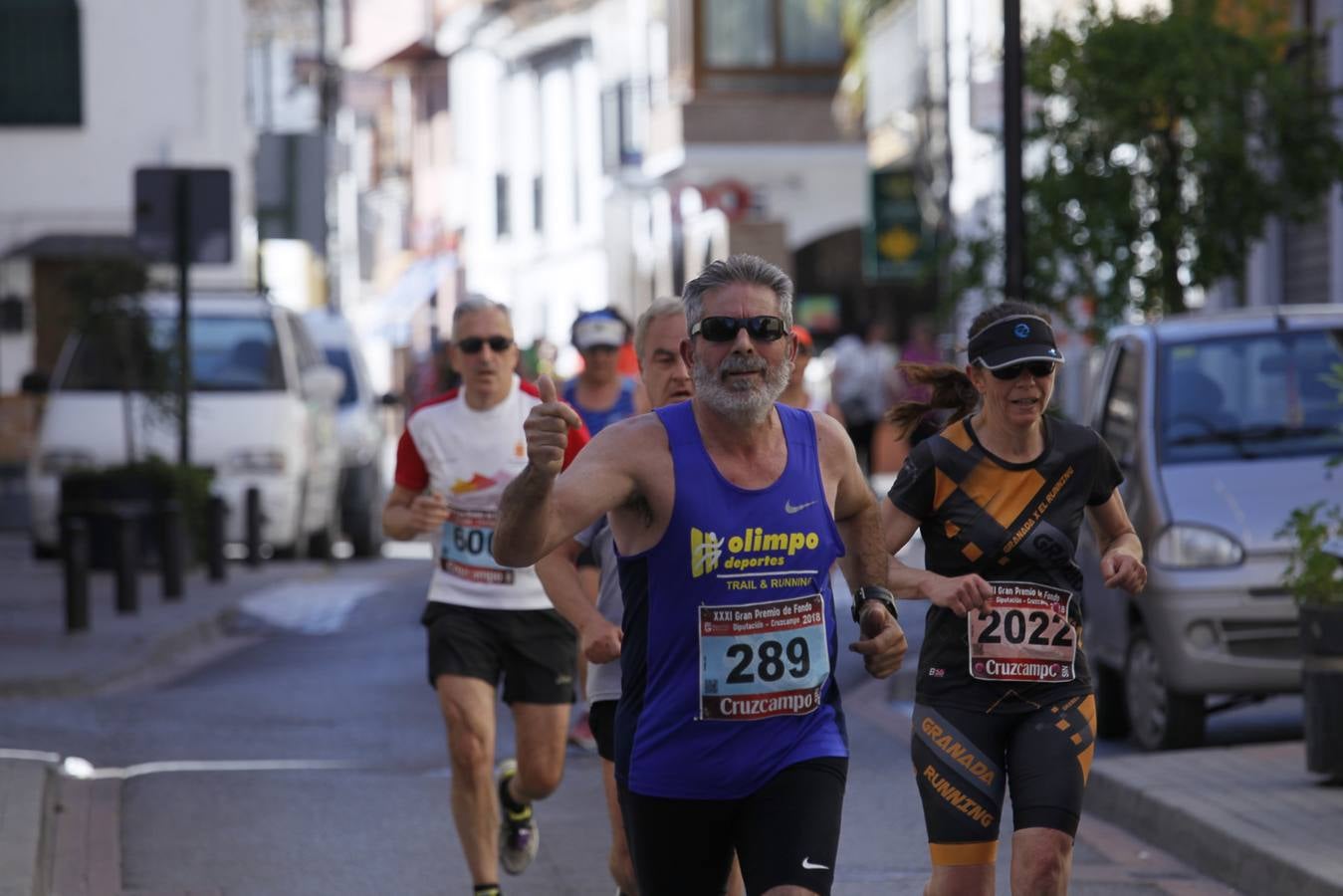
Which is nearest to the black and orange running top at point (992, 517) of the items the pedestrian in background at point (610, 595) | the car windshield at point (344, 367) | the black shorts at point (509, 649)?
the pedestrian in background at point (610, 595)

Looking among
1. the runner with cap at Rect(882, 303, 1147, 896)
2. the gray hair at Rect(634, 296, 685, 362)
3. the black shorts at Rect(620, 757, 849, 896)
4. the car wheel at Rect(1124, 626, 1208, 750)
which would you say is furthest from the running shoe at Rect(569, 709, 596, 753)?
the black shorts at Rect(620, 757, 849, 896)

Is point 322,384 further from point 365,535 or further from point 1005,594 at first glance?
point 1005,594

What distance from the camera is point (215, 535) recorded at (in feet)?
67.9

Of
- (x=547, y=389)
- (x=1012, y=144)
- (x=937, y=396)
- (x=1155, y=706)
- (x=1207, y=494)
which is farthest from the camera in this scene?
(x=1012, y=144)

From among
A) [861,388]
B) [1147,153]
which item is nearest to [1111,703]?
[1147,153]

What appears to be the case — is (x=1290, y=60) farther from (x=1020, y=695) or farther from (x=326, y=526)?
(x=1020, y=695)

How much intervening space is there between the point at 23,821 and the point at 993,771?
413 centimetres

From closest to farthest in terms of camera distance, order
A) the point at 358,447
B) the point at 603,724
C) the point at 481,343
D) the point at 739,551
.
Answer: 1. the point at 739,551
2. the point at 603,724
3. the point at 481,343
4. the point at 358,447

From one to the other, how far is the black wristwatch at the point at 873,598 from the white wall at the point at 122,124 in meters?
30.6

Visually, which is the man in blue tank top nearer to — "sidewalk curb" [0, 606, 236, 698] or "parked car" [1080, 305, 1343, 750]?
"parked car" [1080, 305, 1343, 750]

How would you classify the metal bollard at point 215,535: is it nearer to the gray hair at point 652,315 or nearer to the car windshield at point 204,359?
the car windshield at point 204,359

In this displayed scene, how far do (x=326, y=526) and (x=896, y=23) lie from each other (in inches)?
547

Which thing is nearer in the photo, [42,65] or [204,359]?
[204,359]

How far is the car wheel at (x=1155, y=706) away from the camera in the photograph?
11383 millimetres
